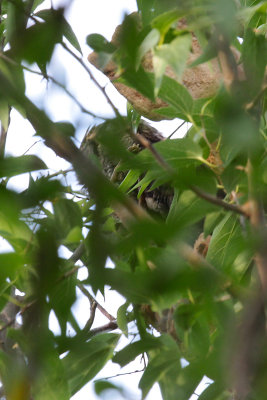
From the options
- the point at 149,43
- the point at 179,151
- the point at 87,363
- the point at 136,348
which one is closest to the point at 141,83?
the point at 149,43

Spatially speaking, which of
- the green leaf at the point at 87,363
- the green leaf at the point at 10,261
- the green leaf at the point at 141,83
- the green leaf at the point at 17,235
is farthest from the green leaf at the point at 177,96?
the green leaf at the point at 10,261

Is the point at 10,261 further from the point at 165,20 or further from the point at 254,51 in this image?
the point at 254,51

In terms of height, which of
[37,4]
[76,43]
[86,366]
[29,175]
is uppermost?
[37,4]

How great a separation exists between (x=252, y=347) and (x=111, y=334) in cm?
65

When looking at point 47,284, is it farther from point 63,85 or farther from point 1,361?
point 1,361

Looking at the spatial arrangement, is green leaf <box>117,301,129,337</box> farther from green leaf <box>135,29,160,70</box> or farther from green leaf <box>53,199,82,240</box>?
green leaf <box>135,29,160,70</box>

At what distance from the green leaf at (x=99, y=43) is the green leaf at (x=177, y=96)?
13 cm

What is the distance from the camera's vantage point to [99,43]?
1.87ft

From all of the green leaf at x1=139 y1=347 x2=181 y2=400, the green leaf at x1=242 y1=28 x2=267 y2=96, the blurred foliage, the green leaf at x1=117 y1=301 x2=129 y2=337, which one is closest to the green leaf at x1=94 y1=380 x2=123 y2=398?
the blurred foliage

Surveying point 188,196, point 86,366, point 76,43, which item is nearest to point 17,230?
point 188,196

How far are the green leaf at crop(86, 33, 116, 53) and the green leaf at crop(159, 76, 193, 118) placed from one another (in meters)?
0.13

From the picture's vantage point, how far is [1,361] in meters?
0.75

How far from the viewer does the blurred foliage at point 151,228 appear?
0.28 m

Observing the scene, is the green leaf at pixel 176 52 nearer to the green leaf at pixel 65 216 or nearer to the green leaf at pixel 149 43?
the green leaf at pixel 149 43
